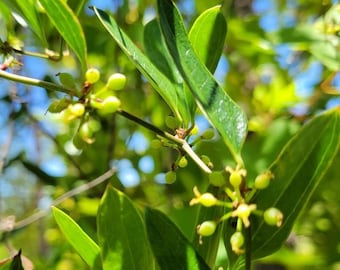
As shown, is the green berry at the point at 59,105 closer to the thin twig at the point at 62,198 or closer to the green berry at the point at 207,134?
the green berry at the point at 207,134

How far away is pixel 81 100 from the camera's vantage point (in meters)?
0.56

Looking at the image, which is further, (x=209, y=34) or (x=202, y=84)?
(x=209, y=34)

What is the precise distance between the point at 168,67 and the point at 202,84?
0.07 meters

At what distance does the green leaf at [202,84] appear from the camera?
48 centimetres

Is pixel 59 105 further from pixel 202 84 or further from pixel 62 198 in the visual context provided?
pixel 62 198

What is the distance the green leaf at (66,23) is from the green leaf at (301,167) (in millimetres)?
203

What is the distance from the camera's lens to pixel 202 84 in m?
0.48

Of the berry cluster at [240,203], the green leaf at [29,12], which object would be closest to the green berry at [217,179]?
the berry cluster at [240,203]

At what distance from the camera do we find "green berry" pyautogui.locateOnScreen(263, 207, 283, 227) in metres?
0.47

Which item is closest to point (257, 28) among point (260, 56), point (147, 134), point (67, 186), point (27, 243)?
point (260, 56)

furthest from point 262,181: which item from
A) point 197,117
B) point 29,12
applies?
point 197,117

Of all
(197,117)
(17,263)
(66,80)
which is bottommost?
(197,117)


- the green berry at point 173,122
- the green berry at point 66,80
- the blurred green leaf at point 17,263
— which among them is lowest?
the blurred green leaf at point 17,263

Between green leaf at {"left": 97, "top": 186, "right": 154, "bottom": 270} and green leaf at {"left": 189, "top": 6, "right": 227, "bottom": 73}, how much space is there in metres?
0.16
